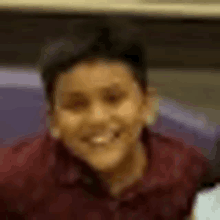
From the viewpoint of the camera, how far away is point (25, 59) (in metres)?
0.64

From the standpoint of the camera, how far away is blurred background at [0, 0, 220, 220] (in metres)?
0.59

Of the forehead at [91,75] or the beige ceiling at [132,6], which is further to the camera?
the beige ceiling at [132,6]

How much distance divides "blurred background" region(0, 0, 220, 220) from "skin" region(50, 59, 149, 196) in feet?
0.44

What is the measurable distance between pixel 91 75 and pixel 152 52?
29 cm

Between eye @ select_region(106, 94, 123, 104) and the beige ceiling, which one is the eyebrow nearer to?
eye @ select_region(106, 94, 123, 104)

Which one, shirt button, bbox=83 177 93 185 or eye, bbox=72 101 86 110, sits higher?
eye, bbox=72 101 86 110

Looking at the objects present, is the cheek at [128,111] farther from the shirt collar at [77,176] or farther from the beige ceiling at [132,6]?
the beige ceiling at [132,6]

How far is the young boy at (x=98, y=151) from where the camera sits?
40cm

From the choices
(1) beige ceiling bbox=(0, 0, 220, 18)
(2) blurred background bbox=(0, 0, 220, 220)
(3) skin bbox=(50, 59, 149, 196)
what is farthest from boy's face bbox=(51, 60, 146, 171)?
(1) beige ceiling bbox=(0, 0, 220, 18)

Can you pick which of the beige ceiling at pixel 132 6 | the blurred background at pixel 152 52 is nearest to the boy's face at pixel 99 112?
the blurred background at pixel 152 52

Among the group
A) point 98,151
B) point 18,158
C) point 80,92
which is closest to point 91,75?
point 80,92

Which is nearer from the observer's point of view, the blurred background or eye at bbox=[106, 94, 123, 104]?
eye at bbox=[106, 94, 123, 104]

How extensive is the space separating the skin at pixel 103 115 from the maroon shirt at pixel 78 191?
0.9 inches

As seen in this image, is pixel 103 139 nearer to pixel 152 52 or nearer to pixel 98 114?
pixel 98 114
